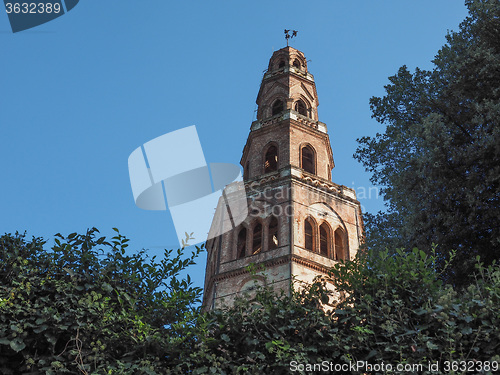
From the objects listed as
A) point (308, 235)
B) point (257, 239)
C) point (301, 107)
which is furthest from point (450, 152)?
point (301, 107)

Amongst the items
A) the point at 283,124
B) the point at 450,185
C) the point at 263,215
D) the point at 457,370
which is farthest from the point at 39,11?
the point at 283,124

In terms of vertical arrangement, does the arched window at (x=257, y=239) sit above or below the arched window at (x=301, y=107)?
below

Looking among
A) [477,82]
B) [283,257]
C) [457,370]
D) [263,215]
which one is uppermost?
[263,215]

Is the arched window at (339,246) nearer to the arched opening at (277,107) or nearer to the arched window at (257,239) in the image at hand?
the arched window at (257,239)

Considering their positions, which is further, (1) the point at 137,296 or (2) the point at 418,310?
(1) the point at 137,296

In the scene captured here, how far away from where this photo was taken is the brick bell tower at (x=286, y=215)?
2475cm

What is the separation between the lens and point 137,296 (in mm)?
10000

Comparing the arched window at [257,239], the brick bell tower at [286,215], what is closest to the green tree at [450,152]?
the brick bell tower at [286,215]

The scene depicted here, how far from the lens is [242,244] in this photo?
27562 millimetres

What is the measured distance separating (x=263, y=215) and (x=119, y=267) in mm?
17335

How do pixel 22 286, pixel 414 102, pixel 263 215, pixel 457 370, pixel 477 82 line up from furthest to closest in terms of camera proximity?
pixel 263 215 → pixel 414 102 → pixel 477 82 → pixel 22 286 → pixel 457 370

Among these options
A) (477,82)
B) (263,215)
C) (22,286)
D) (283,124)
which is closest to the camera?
(22,286)

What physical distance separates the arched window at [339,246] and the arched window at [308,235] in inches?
52.9

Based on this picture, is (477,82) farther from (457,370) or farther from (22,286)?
(22,286)
